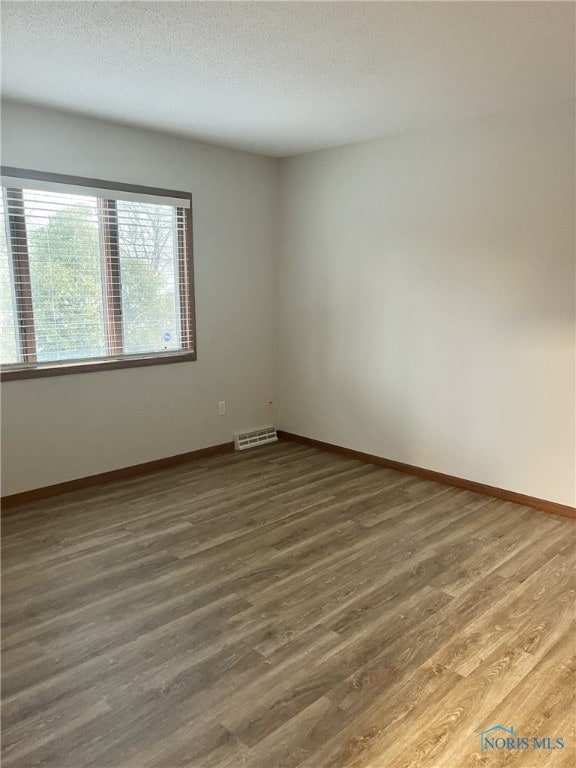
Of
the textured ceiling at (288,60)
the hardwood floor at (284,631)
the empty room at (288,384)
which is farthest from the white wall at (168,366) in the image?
the hardwood floor at (284,631)

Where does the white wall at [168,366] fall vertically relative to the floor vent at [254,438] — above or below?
above

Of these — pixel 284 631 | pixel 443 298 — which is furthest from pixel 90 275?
pixel 284 631

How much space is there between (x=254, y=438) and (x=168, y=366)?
3.66ft

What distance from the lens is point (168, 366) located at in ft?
14.2

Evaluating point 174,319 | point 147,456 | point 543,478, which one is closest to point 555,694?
point 543,478

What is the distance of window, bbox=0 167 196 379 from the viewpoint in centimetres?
350

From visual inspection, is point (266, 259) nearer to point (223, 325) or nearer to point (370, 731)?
point (223, 325)

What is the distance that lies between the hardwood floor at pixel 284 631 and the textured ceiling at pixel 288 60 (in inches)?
98.7

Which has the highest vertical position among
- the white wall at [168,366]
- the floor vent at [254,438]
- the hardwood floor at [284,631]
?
the white wall at [168,366]

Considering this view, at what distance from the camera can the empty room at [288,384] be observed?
2010 millimetres

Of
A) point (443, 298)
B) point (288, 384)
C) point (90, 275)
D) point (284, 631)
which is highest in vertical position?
point (90, 275)

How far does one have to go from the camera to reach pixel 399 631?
235cm

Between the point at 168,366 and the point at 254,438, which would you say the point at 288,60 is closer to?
the point at 168,366

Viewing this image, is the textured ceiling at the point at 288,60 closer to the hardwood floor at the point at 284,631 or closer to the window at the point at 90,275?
the window at the point at 90,275
